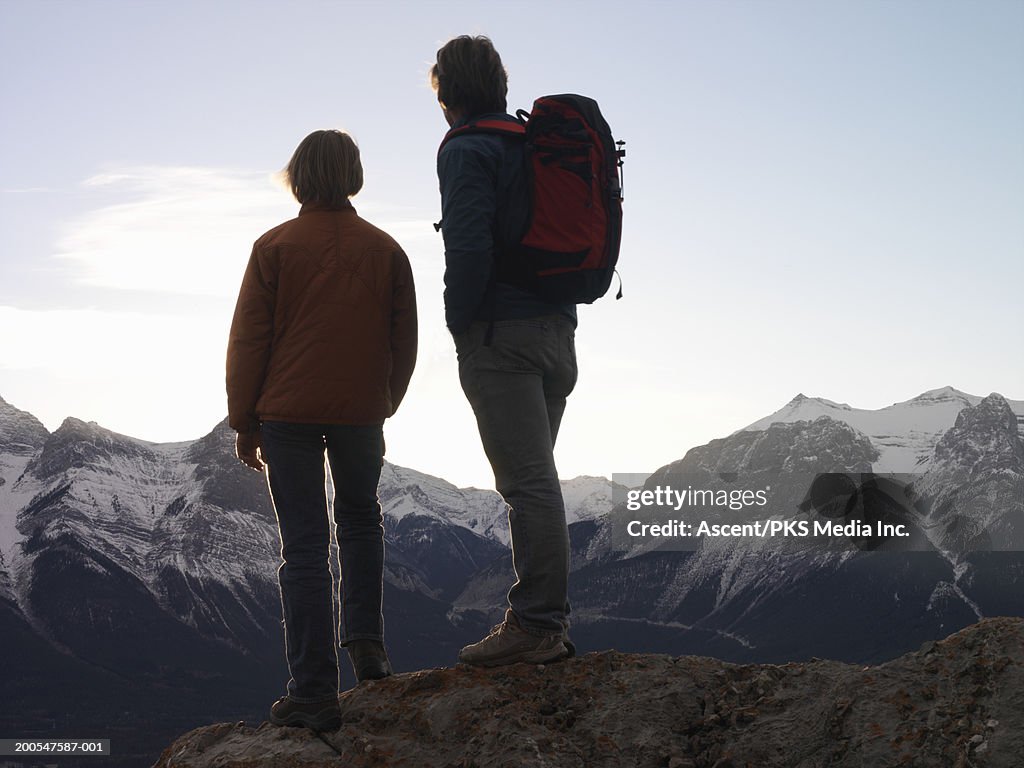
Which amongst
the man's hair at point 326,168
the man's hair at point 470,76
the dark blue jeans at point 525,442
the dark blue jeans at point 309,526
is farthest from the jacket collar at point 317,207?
the dark blue jeans at point 309,526

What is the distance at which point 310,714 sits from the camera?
7.55 metres

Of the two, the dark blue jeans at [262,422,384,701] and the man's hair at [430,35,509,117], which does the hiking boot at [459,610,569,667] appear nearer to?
the dark blue jeans at [262,422,384,701]

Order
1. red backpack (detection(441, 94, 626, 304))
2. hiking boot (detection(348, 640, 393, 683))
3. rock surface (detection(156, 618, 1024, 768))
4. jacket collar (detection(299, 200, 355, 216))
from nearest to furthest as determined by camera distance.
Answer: rock surface (detection(156, 618, 1024, 768)) → red backpack (detection(441, 94, 626, 304)) → jacket collar (detection(299, 200, 355, 216)) → hiking boot (detection(348, 640, 393, 683))

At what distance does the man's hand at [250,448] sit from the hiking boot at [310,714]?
1794mm

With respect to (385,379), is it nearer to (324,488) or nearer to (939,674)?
(324,488)

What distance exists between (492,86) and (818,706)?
510 centimetres

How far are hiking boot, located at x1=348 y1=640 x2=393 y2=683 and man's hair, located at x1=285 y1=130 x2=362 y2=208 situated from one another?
3697 mm

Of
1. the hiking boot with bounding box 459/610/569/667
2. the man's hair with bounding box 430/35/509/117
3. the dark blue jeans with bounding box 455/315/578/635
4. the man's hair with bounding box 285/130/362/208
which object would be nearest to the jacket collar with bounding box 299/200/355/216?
the man's hair with bounding box 285/130/362/208

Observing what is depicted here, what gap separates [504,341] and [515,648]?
94.2 inches

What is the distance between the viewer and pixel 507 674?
7.79 metres

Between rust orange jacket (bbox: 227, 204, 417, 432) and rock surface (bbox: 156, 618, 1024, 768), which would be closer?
rock surface (bbox: 156, 618, 1024, 768)

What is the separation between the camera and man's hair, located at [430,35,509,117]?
7.84 meters

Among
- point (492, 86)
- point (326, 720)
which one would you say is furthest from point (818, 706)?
point (492, 86)

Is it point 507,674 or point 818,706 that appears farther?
point 507,674
